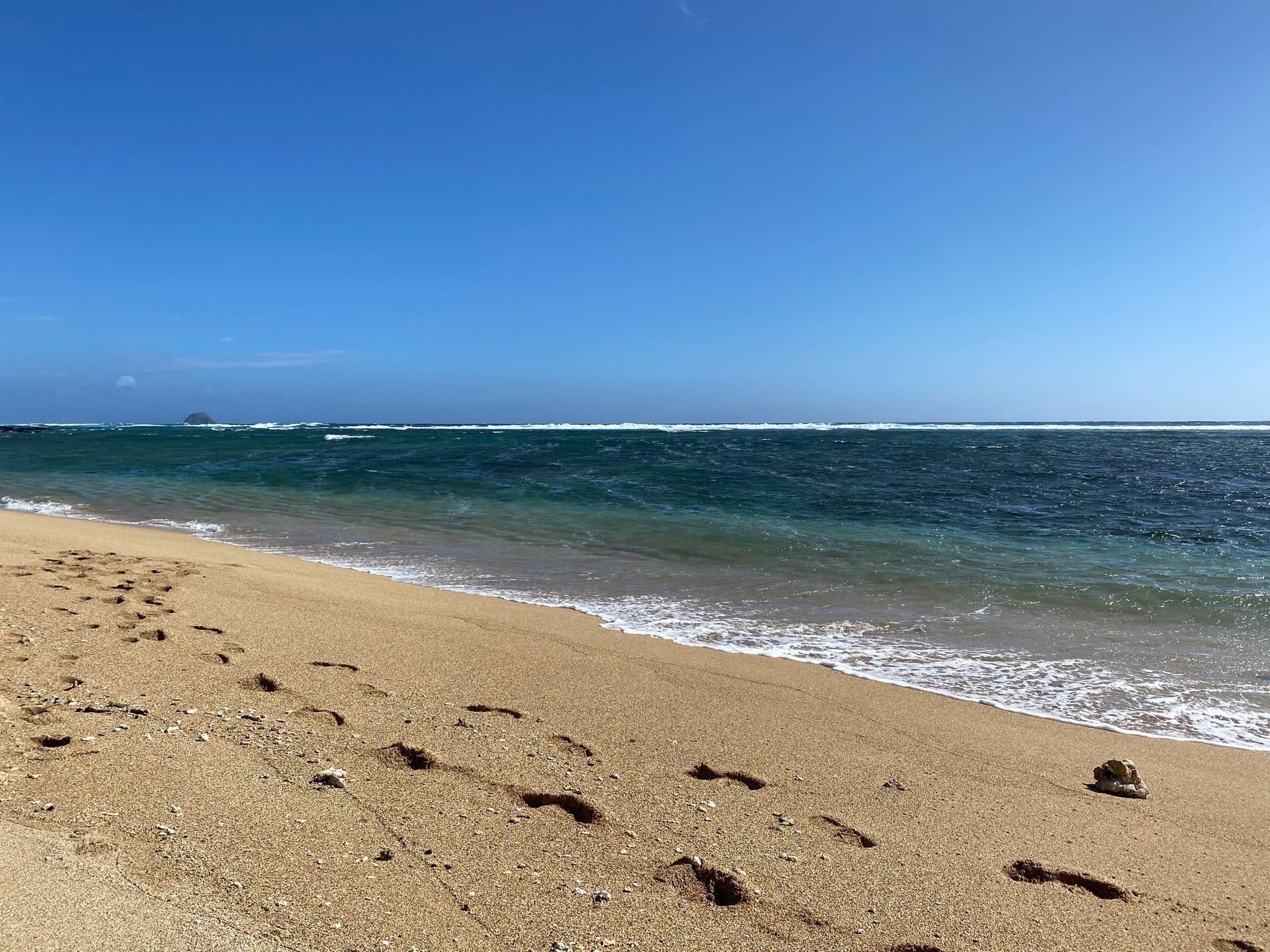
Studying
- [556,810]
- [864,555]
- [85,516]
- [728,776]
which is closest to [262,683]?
[556,810]

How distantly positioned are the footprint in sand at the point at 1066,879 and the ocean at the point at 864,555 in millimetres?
2367

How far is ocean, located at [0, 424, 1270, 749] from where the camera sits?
18.4 feet

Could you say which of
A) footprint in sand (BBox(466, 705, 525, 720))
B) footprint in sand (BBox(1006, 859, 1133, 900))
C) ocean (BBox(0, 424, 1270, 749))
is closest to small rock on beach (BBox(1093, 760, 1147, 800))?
footprint in sand (BBox(1006, 859, 1133, 900))

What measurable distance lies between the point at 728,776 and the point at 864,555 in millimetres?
7638

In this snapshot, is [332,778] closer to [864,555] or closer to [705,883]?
[705,883]

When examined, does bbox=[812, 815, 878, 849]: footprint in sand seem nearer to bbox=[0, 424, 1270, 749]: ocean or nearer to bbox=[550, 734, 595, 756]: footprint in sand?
bbox=[550, 734, 595, 756]: footprint in sand

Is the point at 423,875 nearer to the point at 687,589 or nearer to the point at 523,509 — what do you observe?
the point at 687,589

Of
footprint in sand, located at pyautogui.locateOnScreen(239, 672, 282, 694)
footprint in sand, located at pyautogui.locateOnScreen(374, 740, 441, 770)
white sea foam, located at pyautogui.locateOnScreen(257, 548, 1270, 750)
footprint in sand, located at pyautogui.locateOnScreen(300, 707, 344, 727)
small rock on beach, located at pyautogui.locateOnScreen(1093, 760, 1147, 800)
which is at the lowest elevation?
white sea foam, located at pyautogui.locateOnScreen(257, 548, 1270, 750)

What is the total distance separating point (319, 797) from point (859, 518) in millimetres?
12946

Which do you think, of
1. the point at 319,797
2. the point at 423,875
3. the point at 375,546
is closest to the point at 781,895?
the point at 423,875

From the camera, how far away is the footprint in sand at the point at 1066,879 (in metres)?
2.51

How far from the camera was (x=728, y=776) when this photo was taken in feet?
10.7

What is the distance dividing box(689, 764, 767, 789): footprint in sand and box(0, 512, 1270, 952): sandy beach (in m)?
0.03

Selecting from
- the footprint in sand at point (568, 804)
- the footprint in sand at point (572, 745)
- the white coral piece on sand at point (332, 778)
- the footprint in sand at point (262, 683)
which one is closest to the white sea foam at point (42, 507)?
the footprint in sand at point (262, 683)
